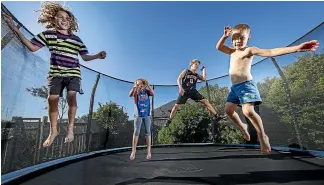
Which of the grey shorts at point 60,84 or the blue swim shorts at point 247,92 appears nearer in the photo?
the grey shorts at point 60,84

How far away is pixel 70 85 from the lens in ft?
5.78

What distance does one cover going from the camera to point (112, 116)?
3.85m

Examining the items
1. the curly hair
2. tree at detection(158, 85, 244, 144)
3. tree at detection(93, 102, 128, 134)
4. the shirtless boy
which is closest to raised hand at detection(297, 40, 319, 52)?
the shirtless boy

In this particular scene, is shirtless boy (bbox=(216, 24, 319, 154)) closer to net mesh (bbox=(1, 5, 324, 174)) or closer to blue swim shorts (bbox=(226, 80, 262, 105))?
blue swim shorts (bbox=(226, 80, 262, 105))

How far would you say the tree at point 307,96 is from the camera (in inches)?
97.7

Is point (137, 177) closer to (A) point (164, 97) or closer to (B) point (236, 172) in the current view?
(B) point (236, 172)

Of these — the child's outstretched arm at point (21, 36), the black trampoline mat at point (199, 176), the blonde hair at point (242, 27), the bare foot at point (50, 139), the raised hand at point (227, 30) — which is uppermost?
the blonde hair at point (242, 27)

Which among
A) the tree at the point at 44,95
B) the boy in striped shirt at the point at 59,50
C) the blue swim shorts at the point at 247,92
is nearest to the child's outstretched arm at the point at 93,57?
the boy in striped shirt at the point at 59,50

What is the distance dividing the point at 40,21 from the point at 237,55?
1.86m

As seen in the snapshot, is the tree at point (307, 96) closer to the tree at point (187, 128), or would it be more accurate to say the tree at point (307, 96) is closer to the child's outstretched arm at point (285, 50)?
the child's outstretched arm at point (285, 50)

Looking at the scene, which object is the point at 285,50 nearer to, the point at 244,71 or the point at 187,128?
the point at 244,71

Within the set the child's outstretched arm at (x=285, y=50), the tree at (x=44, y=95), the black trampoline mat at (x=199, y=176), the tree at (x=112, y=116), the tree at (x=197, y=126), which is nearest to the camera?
the black trampoline mat at (x=199, y=176)

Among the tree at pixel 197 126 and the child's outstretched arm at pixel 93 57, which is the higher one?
the child's outstretched arm at pixel 93 57

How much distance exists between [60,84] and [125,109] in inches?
89.6
